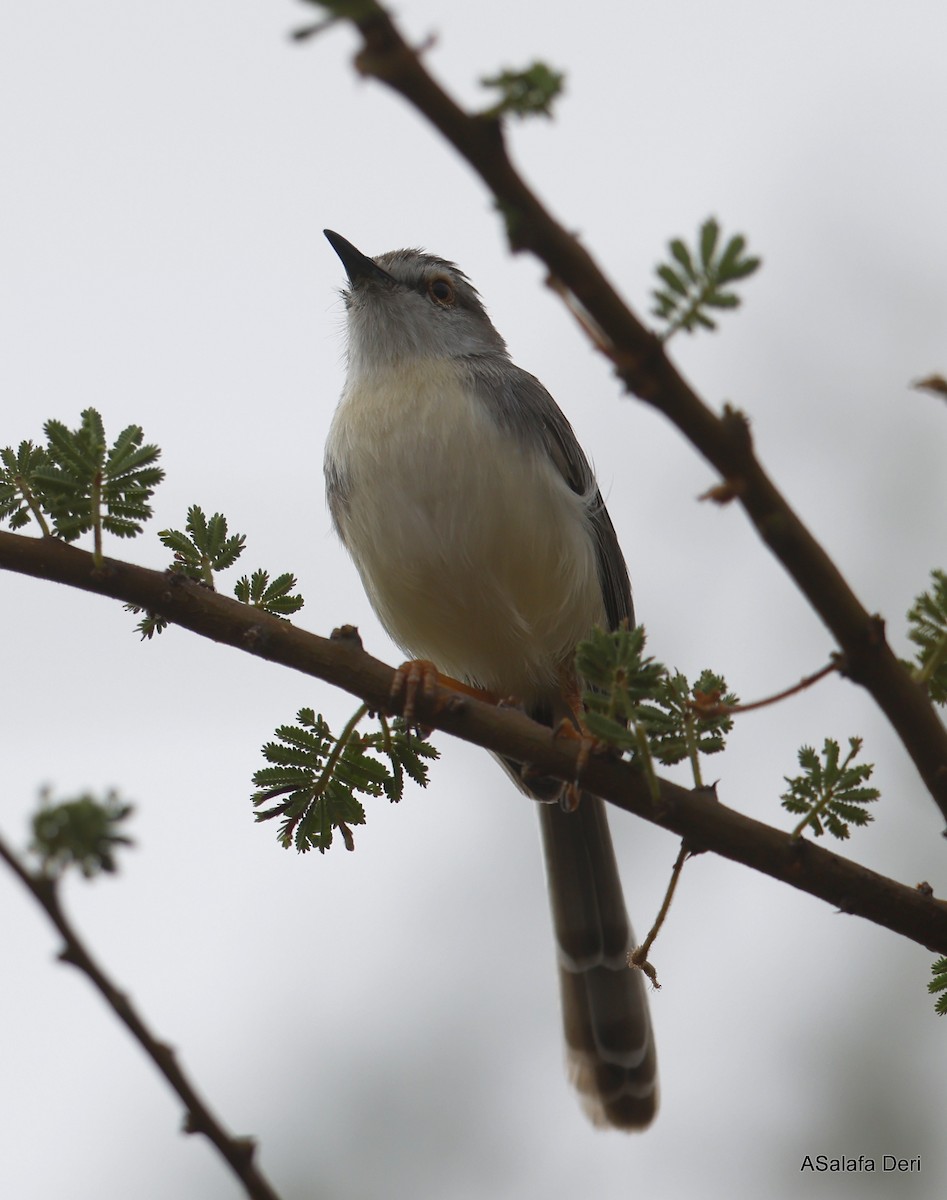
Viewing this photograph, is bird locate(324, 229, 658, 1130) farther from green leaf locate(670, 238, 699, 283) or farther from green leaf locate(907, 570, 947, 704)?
green leaf locate(670, 238, 699, 283)

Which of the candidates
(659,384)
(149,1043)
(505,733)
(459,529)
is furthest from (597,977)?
(149,1043)

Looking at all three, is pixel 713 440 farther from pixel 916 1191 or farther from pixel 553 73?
pixel 916 1191

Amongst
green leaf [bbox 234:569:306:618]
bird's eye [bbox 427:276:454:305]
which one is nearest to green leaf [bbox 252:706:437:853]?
green leaf [bbox 234:569:306:618]

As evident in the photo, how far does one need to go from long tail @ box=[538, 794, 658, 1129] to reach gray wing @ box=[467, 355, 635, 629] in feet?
3.16

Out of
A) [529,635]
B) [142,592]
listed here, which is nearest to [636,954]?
[142,592]

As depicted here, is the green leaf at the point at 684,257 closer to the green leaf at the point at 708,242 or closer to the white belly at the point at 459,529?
the green leaf at the point at 708,242

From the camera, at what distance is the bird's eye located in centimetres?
656

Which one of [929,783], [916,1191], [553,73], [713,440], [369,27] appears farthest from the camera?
[916,1191]

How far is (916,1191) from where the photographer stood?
6.94 meters

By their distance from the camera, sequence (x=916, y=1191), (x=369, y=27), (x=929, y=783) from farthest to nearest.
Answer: (x=916, y=1191) < (x=929, y=783) < (x=369, y=27)

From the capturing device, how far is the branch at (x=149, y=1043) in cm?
155

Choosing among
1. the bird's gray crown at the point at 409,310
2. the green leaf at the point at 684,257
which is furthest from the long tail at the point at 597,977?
the green leaf at the point at 684,257

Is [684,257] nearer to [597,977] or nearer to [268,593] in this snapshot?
[268,593]

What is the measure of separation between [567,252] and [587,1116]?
13.4ft
